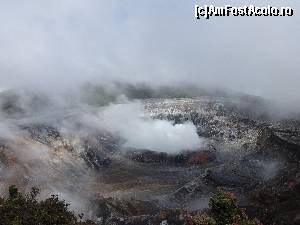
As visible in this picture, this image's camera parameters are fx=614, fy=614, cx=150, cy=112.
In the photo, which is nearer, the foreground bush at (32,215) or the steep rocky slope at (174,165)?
the foreground bush at (32,215)

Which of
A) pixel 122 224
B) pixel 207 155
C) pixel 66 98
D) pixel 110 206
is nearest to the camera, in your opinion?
pixel 122 224

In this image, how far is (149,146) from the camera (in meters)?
A: 165

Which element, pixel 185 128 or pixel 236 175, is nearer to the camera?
pixel 236 175

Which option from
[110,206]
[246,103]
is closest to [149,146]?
[246,103]

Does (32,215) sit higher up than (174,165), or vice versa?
(32,215)

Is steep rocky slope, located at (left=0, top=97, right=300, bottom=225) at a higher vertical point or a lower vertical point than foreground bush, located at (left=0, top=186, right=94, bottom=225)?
lower

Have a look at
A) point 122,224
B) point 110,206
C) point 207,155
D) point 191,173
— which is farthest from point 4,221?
point 207,155

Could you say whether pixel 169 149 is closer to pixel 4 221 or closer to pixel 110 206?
pixel 110 206

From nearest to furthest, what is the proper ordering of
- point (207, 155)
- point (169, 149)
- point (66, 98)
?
1. point (207, 155)
2. point (169, 149)
3. point (66, 98)

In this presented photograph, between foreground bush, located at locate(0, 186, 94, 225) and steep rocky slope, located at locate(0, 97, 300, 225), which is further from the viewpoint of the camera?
steep rocky slope, located at locate(0, 97, 300, 225)

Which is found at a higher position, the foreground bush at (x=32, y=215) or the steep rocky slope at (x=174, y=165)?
the foreground bush at (x=32, y=215)

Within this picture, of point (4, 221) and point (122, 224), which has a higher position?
point (4, 221)

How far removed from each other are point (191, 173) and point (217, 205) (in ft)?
236

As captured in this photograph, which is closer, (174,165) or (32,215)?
(32,215)
